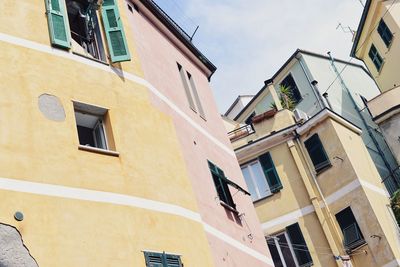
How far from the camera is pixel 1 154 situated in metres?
8.72

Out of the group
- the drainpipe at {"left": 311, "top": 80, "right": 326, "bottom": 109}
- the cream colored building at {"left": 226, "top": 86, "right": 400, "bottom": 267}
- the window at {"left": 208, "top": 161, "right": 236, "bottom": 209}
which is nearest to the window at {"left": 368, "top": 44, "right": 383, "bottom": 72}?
the drainpipe at {"left": 311, "top": 80, "right": 326, "bottom": 109}

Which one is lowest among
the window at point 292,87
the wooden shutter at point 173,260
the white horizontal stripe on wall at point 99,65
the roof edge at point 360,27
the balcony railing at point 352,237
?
the wooden shutter at point 173,260

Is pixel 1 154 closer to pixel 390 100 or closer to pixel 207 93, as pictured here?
pixel 207 93

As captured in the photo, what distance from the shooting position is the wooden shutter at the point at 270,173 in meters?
22.8

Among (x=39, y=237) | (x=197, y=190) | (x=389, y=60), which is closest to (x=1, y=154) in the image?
(x=39, y=237)

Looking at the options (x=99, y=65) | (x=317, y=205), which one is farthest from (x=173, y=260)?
(x=317, y=205)

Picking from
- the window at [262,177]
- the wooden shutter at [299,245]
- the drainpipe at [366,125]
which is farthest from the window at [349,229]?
the drainpipe at [366,125]

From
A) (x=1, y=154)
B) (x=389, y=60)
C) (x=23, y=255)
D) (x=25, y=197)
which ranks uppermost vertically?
(x=389, y=60)

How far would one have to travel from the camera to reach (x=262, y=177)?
2312 cm

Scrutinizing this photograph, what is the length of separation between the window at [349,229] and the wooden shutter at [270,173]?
2.69 metres

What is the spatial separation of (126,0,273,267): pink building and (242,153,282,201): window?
21.5 ft

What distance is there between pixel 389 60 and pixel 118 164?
2334cm

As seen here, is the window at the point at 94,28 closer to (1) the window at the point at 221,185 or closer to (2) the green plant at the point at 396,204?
(1) the window at the point at 221,185

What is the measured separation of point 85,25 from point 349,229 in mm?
12501
